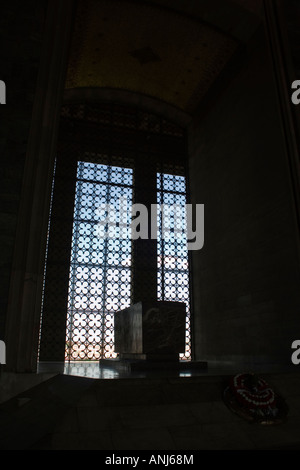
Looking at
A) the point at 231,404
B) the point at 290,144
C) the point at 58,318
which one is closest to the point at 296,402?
the point at 231,404

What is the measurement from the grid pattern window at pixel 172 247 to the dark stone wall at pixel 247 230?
1.09 feet

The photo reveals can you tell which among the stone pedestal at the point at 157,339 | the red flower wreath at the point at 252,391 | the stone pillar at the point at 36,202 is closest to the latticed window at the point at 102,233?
the stone pedestal at the point at 157,339

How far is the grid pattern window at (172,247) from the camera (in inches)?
376

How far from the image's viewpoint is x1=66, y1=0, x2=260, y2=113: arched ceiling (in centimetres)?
827

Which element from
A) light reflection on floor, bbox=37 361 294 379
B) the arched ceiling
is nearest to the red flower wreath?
Result: light reflection on floor, bbox=37 361 294 379

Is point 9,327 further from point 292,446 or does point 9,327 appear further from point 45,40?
point 45,40

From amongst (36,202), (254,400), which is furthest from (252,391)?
(36,202)

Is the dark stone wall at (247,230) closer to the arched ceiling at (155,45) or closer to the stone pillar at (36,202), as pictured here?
the arched ceiling at (155,45)

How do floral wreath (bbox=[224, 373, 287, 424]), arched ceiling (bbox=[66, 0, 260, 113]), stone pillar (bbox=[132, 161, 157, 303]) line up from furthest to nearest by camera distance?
1. stone pillar (bbox=[132, 161, 157, 303])
2. arched ceiling (bbox=[66, 0, 260, 113])
3. floral wreath (bbox=[224, 373, 287, 424])

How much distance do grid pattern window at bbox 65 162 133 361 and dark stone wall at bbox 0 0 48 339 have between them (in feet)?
13.5

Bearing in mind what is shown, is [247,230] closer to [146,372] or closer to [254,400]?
[146,372]

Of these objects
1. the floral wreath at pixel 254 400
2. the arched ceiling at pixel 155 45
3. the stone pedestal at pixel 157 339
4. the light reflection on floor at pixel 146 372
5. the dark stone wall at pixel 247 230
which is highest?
the arched ceiling at pixel 155 45

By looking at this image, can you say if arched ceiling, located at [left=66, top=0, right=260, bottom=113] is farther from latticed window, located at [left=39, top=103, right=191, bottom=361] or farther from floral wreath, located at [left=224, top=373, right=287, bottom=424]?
floral wreath, located at [left=224, top=373, right=287, bottom=424]

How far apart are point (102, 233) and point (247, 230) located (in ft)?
12.3
